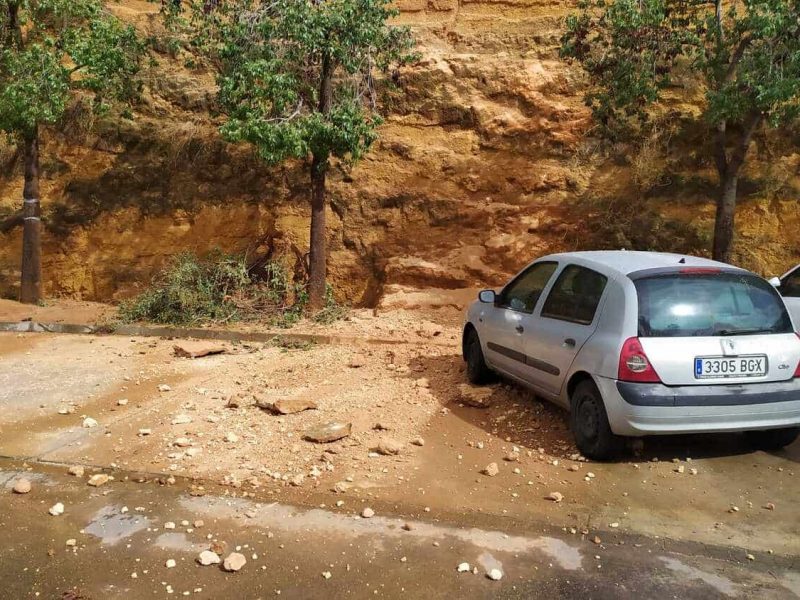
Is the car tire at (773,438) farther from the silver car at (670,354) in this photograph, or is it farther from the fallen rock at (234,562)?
the fallen rock at (234,562)

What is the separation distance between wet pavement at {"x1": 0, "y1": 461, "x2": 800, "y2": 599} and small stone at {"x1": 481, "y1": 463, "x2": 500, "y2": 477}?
0.66m

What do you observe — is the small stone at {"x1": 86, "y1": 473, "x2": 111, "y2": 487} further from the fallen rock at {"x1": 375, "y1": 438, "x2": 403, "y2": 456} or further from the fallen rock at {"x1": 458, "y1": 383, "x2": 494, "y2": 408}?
the fallen rock at {"x1": 458, "y1": 383, "x2": 494, "y2": 408}

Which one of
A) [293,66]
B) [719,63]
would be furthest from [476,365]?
[719,63]

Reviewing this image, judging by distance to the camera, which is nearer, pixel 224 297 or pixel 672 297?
pixel 672 297

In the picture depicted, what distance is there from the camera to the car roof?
5152 millimetres

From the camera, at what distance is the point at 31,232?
1284 centimetres

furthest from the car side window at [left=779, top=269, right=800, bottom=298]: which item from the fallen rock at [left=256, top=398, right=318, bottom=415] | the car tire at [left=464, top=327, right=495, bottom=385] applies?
the fallen rock at [left=256, top=398, right=318, bottom=415]

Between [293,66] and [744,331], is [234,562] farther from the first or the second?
[293,66]

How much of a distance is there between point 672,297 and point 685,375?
56 cm

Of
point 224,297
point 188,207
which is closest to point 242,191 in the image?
point 188,207

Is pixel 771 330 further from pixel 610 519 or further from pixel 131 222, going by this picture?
pixel 131 222

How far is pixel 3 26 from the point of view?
12.3 m

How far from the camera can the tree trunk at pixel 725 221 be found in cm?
1060

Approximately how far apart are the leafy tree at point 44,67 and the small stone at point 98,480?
8.64 meters
